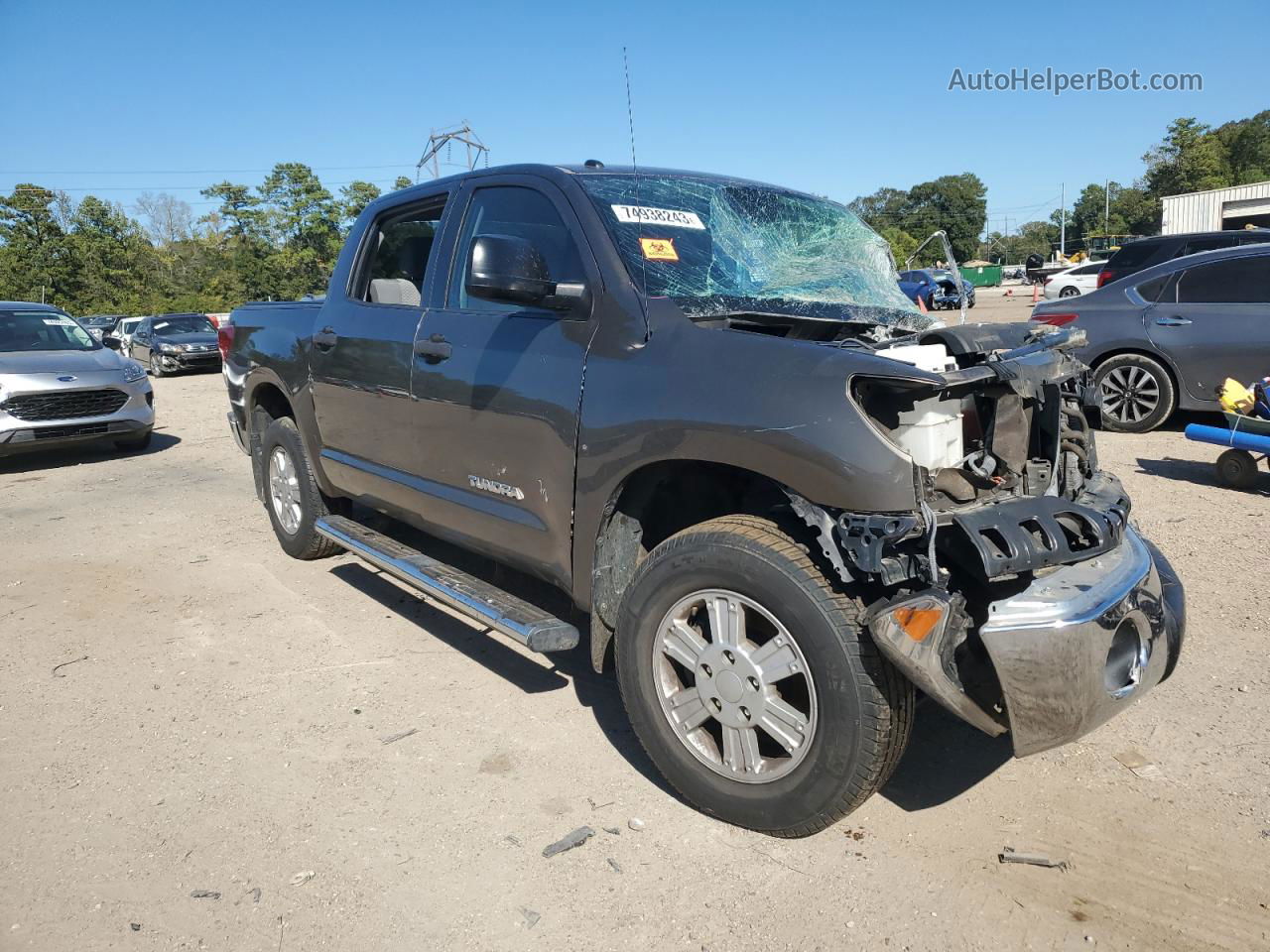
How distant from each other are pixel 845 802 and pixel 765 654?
465 mm

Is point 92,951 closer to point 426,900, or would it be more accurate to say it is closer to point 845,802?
point 426,900

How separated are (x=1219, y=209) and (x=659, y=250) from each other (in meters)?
47.5

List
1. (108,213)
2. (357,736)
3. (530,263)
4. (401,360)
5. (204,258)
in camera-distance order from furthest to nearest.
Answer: (204,258), (108,213), (401,360), (357,736), (530,263)

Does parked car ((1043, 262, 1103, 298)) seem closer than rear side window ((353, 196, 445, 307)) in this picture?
No

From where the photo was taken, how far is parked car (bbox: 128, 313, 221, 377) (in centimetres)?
2145

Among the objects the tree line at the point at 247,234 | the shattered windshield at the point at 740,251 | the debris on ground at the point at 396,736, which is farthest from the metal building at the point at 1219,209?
the debris on ground at the point at 396,736

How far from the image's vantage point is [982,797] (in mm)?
3162

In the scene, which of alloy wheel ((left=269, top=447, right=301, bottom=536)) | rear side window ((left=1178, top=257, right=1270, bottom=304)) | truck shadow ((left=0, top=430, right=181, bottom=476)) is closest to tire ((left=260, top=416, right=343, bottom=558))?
alloy wheel ((left=269, top=447, right=301, bottom=536))

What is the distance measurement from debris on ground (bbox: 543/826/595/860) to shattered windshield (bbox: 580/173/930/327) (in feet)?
5.84

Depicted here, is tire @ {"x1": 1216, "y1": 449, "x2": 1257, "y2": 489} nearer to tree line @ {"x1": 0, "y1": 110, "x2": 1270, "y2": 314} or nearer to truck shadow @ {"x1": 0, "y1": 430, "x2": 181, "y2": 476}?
truck shadow @ {"x1": 0, "y1": 430, "x2": 181, "y2": 476}

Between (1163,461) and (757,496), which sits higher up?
(757,496)

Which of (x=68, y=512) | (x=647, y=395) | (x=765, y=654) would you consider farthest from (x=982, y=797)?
(x=68, y=512)

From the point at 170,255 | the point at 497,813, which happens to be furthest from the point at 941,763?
the point at 170,255

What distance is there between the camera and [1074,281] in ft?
81.8
